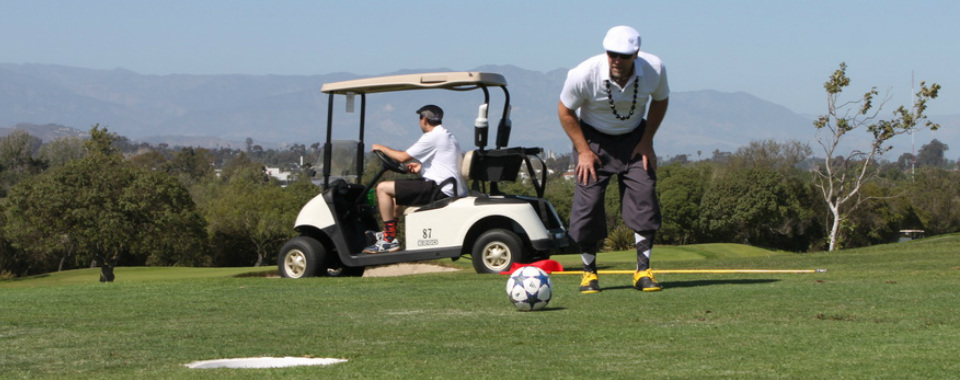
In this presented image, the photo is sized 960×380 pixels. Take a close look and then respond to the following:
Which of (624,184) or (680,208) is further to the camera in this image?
(680,208)

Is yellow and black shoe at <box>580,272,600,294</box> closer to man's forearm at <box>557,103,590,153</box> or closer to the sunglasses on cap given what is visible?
man's forearm at <box>557,103,590,153</box>

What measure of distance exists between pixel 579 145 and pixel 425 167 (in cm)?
451

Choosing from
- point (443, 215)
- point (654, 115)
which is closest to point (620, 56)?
point (654, 115)

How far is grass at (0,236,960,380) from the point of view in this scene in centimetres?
455

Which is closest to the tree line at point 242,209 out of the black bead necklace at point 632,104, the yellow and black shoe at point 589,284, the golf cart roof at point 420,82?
the golf cart roof at point 420,82

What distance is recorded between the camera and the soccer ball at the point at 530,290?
280 inches

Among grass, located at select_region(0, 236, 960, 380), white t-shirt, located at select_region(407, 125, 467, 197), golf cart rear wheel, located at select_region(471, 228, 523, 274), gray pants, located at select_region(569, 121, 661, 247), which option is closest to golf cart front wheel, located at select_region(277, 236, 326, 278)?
white t-shirt, located at select_region(407, 125, 467, 197)

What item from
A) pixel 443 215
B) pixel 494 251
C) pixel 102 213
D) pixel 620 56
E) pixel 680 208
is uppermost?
pixel 680 208

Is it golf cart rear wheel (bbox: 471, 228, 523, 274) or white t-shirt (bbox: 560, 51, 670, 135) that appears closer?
white t-shirt (bbox: 560, 51, 670, 135)

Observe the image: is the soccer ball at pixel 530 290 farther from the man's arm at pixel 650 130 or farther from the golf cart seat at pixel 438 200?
the golf cart seat at pixel 438 200

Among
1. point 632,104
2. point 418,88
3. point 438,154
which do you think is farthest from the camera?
point 418,88

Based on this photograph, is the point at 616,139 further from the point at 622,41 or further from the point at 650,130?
the point at 622,41

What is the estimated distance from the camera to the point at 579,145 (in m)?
7.85

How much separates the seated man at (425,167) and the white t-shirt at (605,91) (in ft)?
13.6
